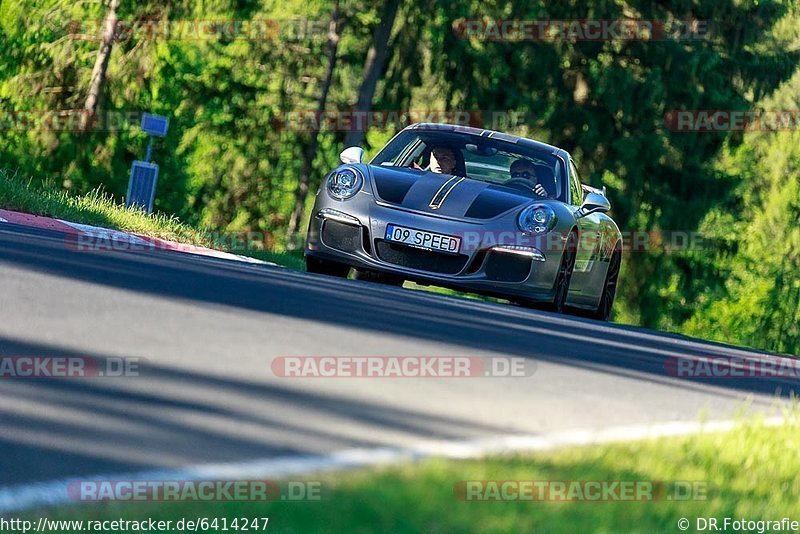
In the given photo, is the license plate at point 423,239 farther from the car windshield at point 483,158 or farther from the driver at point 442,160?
the driver at point 442,160

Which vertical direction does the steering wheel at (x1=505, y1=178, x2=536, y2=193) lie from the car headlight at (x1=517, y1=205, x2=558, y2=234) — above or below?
above

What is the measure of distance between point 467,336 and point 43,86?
29.9m

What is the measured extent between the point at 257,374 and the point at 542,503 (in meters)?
1.93

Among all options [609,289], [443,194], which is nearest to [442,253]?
[443,194]

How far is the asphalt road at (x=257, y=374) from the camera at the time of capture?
4590mm

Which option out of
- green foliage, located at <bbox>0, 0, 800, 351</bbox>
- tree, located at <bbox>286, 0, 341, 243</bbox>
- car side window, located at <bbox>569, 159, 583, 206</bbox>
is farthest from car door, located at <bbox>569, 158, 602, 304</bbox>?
tree, located at <bbox>286, 0, 341, 243</bbox>

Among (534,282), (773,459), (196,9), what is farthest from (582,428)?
(196,9)

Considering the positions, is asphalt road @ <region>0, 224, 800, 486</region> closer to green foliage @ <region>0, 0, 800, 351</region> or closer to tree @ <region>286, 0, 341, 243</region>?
green foliage @ <region>0, 0, 800, 351</region>

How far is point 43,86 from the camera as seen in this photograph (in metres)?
36.5

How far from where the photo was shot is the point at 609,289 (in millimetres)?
14531

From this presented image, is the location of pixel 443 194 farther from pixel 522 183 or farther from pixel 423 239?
pixel 522 183

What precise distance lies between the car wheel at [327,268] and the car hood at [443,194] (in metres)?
0.86

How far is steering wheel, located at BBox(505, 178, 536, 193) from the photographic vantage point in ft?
42.6

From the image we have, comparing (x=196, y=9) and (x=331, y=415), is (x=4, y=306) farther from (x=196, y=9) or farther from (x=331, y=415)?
(x=196, y=9)
